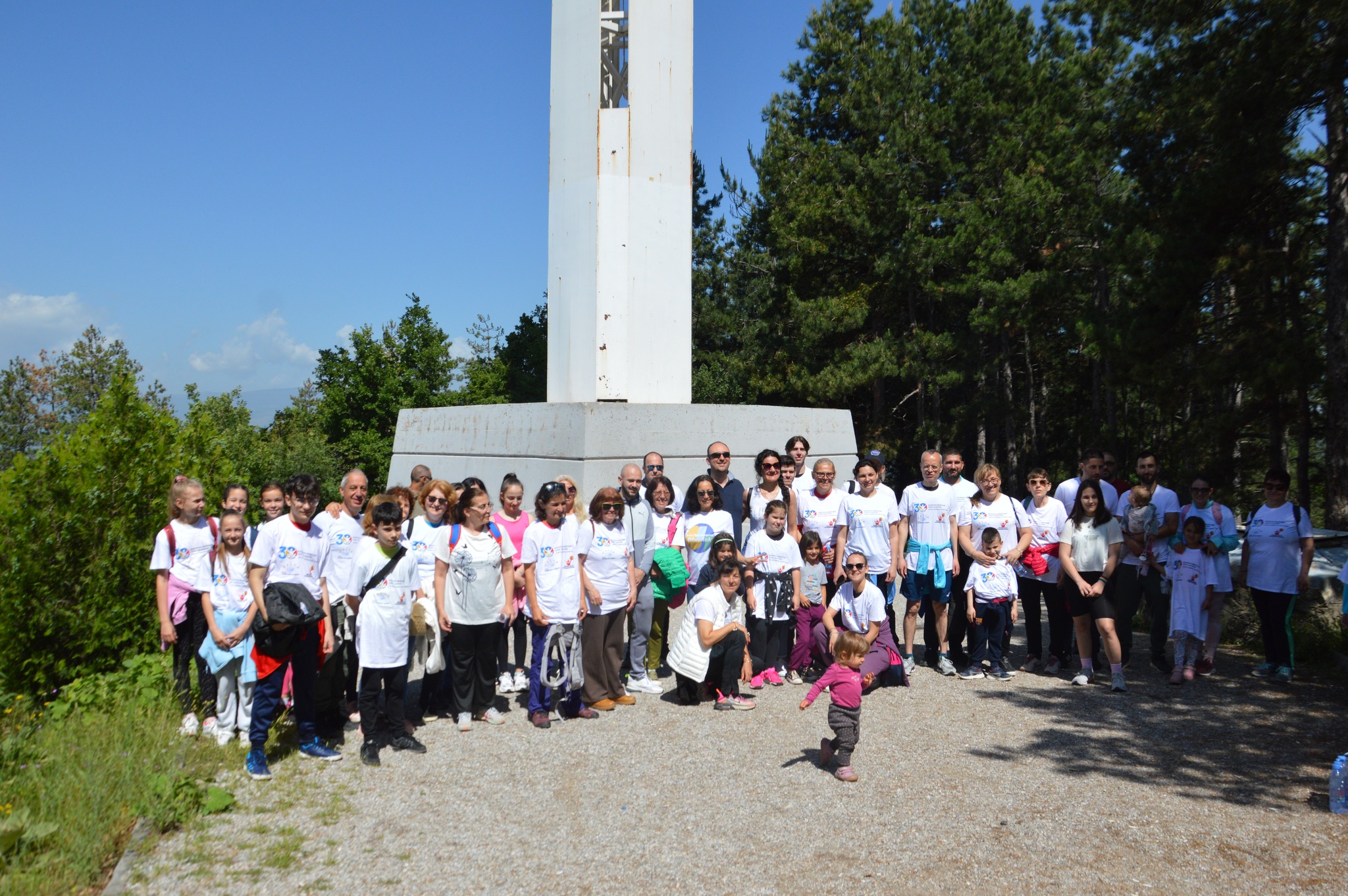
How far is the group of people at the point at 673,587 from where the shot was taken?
16.6ft

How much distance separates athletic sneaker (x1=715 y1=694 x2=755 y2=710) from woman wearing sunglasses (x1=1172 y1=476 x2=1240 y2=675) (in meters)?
3.49

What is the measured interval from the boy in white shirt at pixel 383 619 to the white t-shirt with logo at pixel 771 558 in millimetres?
2490

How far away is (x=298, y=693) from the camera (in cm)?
502

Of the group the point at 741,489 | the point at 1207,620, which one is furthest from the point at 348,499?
the point at 1207,620

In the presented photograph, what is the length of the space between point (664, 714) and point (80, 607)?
12.7ft

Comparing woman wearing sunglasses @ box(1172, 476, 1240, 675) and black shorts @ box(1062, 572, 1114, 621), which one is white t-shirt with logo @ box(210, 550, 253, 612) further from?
woman wearing sunglasses @ box(1172, 476, 1240, 675)

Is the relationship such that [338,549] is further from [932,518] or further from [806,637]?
[932,518]

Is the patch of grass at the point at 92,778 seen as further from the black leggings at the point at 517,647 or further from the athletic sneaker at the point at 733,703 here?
the athletic sneaker at the point at 733,703

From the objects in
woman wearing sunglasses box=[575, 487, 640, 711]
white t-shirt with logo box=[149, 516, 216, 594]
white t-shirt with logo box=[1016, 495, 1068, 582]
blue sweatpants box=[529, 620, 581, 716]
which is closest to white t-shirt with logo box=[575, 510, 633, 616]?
woman wearing sunglasses box=[575, 487, 640, 711]

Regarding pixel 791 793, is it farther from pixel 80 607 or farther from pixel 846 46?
pixel 846 46

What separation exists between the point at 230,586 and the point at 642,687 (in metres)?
2.77

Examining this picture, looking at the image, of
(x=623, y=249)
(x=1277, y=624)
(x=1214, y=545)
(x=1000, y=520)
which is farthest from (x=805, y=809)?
(x=623, y=249)

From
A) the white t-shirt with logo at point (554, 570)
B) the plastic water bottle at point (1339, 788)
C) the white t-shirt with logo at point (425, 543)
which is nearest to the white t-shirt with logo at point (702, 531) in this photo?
the white t-shirt with logo at point (554, 570)

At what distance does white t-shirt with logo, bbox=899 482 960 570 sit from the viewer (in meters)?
6.84
